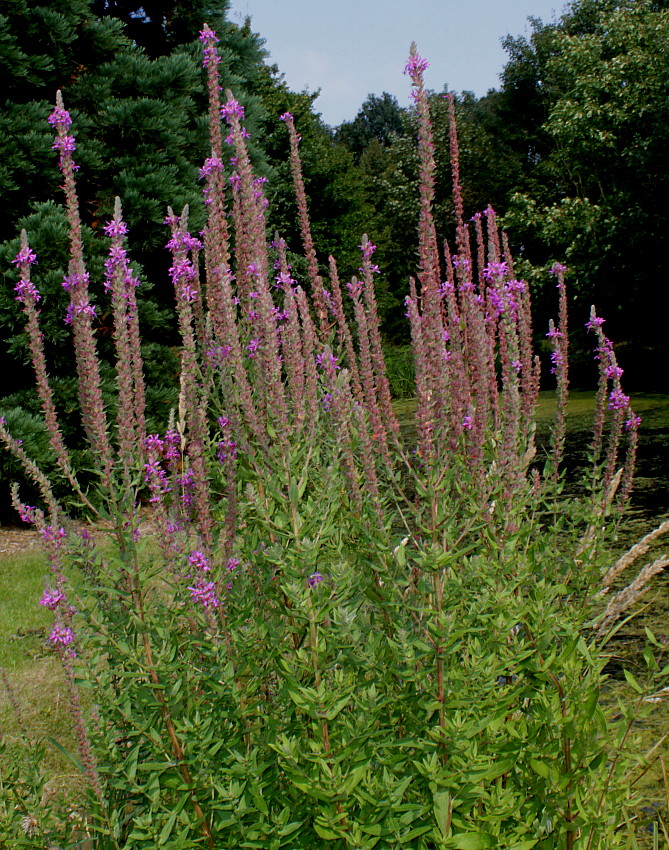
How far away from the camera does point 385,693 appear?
84.3 inches

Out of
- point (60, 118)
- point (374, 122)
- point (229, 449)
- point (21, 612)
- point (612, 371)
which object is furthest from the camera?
point (374, 122)

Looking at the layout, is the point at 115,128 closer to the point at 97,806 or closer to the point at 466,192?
the point at 97,806

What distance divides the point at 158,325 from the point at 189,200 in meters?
1.68

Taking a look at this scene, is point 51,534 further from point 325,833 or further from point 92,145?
point 92,145

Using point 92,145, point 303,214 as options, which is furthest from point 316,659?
point 92,145

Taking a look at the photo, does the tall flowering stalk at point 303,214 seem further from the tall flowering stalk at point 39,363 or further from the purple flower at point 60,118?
the tall flowering stalk at point 39,363

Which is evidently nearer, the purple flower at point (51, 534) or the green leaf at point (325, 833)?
the green leaf at point (325, 833)

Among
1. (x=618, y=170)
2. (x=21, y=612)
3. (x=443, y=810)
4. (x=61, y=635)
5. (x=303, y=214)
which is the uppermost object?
(x=618, y=170)

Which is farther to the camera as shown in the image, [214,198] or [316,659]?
[214,198]

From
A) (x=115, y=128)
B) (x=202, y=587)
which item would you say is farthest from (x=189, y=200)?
(x=202, y=587)

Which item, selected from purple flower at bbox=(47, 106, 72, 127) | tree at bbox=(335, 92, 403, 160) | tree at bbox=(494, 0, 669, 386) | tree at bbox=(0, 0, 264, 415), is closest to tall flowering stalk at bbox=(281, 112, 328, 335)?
purple flower at bbox=(47, 106, 72, 127)

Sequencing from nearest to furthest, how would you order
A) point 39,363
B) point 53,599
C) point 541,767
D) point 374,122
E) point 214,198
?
point 541,767 < point 53,599 < point 39,363 < point 214,198 < point 374,122

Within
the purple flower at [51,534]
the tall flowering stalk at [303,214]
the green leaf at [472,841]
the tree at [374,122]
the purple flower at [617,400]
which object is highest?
the tree at [374,122]

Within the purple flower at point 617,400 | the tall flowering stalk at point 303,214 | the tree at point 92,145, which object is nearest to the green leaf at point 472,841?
the tall flowering stalk at point 303,214
